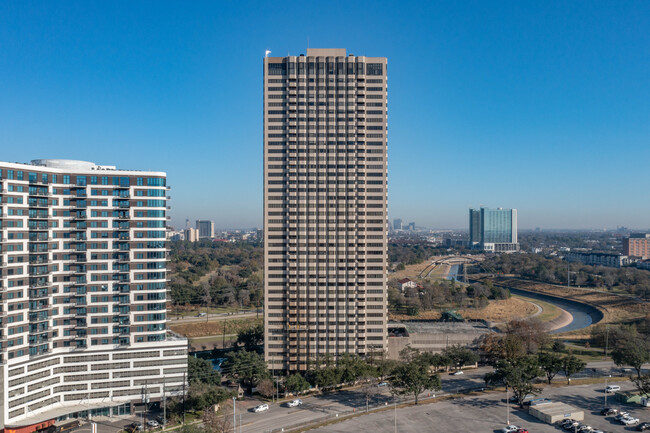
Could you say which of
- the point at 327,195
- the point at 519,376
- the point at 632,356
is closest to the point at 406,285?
the point at 327,195

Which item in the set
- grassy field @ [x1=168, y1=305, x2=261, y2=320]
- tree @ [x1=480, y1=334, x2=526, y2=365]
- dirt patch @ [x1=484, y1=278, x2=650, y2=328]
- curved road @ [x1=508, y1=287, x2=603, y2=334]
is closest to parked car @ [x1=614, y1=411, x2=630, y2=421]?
tree @ [x1=480, y1=334, x2=526, y2=365]

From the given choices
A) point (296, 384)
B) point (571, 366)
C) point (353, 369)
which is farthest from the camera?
point (571, 366)

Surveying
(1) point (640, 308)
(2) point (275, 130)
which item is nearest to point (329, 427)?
(2) point (275, 130)

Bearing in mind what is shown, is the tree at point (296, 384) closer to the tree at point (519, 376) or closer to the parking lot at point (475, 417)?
the parking lot at point (475, 417)

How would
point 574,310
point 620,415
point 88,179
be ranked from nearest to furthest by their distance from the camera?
point 620,415, point 88,179, point 574,310

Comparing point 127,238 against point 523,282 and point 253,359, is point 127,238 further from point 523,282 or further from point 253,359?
point 523,282

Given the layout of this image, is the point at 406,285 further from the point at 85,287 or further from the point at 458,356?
the point at 85,287
